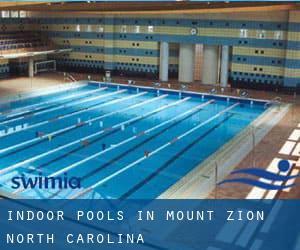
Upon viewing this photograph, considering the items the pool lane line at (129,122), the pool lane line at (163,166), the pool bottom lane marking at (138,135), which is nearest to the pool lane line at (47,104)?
the pool lane line at (129,122)

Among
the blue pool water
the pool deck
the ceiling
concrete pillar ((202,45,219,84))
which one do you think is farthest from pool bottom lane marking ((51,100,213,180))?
the ceiling

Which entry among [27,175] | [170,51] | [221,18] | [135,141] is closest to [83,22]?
[170,51]

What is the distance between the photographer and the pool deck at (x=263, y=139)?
6.92 metres

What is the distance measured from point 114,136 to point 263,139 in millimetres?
3568

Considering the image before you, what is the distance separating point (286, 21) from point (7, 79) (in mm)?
11082

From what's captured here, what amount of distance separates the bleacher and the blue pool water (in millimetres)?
3094

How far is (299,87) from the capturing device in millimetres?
15797

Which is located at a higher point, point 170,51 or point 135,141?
point 170,51

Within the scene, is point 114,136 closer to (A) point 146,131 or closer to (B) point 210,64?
(A) point 146,131

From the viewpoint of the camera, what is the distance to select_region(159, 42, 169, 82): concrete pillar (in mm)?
18500

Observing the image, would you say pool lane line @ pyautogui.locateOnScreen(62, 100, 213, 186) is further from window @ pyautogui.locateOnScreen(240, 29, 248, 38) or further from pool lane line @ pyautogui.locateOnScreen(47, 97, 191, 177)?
window @ pyautogui.locateOnScreen(240, 29, 248, 38)

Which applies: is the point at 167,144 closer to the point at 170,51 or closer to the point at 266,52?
the point at 266,52

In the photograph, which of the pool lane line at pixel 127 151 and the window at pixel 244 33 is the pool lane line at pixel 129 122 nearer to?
the pool lane line at pixel 127 151

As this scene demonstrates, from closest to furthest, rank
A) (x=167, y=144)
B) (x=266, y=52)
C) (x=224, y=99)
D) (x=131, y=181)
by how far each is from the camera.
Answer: (x=131, y=181)
(x=167, y=144)
(x=224, y=99)
(x=266, y=52)
